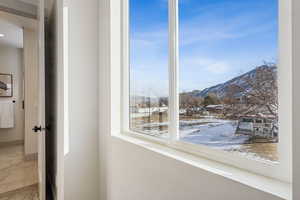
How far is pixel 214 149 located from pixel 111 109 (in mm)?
944

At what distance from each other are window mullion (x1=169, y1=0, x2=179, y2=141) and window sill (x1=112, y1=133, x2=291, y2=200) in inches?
5.2

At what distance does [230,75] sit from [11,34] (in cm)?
472

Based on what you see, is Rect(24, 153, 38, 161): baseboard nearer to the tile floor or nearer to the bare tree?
the tile floor

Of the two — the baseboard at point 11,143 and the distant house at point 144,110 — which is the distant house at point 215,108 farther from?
the baseboard at point 11,143

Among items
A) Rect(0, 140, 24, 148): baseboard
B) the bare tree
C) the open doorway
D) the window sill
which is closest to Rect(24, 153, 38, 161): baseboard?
the open doorway

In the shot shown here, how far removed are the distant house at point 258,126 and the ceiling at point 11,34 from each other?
13.4ft

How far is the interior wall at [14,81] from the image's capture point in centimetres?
498

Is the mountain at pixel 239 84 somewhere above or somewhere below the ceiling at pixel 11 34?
below

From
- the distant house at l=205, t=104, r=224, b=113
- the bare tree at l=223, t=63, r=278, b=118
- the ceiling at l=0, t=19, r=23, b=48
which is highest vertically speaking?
the ceiling at l=0, t=19, r=23, b=48

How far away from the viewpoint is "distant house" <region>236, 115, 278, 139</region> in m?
0.73

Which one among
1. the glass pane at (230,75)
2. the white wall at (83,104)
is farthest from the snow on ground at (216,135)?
the white wall at (83,104)

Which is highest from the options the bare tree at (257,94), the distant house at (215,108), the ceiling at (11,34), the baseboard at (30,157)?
the ceiling at (11,34)
